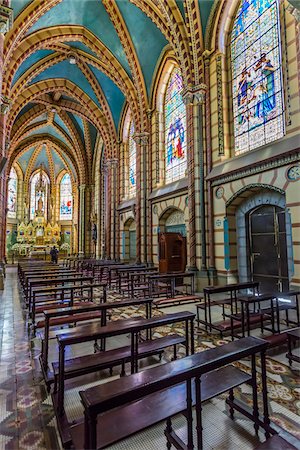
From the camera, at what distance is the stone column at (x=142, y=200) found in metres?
12.7

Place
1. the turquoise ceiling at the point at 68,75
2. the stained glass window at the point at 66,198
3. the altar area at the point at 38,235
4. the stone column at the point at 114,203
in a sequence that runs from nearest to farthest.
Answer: the turquoise ceiling at the point at 68,75
the stone column at the point at 114,203
the altar area at the point at 38,235
the stained glass window at the point at 66,198

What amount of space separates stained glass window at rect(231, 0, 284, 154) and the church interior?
0.05m

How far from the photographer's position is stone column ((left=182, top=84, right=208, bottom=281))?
350 inches

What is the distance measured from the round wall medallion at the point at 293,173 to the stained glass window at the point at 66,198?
89.2ft

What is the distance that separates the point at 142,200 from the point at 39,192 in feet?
70.0

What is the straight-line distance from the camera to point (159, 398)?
1.85m

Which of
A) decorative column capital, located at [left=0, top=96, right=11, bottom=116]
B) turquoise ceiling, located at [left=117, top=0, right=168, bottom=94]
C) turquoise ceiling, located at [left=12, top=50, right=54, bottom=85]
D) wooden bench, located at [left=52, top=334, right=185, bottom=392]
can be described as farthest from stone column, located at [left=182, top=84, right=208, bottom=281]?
turquoise ceiling, located at [left=12, top=50, right=54, bottom=85]

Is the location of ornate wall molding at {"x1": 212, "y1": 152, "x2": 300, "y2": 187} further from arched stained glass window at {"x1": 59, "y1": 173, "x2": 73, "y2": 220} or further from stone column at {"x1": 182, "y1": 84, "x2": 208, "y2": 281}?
arched stained glass window at {"x1": 59, "y1": 173, "x2": 73, "y2": 220}

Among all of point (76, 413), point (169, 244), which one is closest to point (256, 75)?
point (169, 244)

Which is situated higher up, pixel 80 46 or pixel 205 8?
pixel 80 46

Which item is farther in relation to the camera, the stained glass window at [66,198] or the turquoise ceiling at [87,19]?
the stained glass window at [66,198]

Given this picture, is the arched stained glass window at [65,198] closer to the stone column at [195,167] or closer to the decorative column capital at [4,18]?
the stone column at [195,167]

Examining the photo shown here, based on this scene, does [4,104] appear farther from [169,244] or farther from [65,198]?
[65,198]

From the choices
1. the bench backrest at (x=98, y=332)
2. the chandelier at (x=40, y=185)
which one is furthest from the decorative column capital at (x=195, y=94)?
the chandelier at (x=40, y=185)
